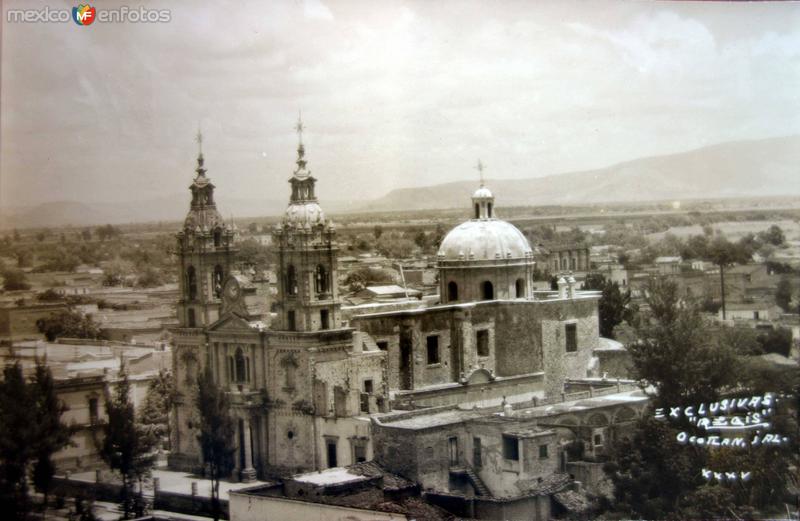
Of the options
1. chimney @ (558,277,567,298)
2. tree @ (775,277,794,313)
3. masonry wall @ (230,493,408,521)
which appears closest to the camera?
masonry wall @ (230,493,408,521)

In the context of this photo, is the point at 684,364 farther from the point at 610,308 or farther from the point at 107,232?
the point at 610,308

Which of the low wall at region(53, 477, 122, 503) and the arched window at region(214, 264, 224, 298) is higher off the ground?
the arched window at region(214, 264, 224, 298)

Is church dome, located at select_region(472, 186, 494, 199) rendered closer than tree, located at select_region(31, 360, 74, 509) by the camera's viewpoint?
No

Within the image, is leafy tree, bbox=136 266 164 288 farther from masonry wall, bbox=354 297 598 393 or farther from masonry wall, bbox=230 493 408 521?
masonry wall, bbox=230 493 408 521

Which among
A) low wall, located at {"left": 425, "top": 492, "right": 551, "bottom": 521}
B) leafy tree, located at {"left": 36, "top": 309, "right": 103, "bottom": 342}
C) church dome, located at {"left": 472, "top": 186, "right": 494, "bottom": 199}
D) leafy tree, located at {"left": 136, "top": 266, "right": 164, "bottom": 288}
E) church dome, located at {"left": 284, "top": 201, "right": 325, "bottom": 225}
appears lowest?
low wall, located at {"left": 425, "top": 492, "right": 551, "bottom": 521}

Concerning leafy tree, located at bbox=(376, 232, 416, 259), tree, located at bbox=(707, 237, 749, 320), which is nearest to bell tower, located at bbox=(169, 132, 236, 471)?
leafy tree, located at bbox=(376, 232, 416, 259)

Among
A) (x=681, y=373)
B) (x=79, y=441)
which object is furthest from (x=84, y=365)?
(x=681, y=373)

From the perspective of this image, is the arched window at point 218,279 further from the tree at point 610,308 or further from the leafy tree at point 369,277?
the leafy tree at point 369,277
